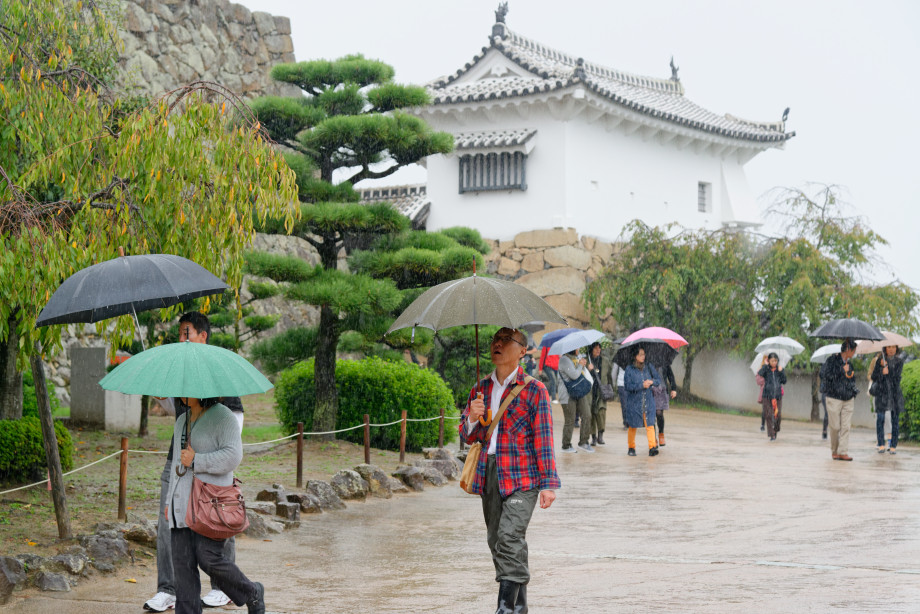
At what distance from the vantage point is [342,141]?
13859 mm

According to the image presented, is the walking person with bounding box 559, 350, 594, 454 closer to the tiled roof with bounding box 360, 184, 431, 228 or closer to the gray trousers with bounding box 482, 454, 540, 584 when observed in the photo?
the gray trousers with bounding box 482, 454, 540, 584

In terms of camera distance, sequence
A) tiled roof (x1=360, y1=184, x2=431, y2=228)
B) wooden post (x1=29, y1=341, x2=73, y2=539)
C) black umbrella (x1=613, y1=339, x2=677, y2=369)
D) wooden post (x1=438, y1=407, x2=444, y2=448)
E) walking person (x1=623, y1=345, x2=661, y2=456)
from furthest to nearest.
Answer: tiled roof (x1=360, y1=184, x2=431, y2=228)
black umbrella (x1=613, y1=339, x2=677, y2=369)
walking person (x1=623, y1=345, x2=661, y2=456)
wooden post (x1=438, y1=407, x2=444, y2=448)
wooden post (x1=29, y1=341, x2=73, y2=539)

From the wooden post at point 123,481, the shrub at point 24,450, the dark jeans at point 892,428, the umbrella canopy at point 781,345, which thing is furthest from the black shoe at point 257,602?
the umbrella canopy at point 781,345

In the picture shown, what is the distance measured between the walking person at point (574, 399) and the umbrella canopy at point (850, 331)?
3.70 meters

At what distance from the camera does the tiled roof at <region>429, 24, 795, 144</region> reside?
26.0 metres

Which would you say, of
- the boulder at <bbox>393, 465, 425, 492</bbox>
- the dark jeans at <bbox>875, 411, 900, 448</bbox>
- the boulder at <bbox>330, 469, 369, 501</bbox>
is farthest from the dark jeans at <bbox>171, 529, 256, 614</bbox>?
the dark jeans at <bbox>875, 411, 900, 448</bbox>

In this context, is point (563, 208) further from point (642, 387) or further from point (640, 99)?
point (642, 387)

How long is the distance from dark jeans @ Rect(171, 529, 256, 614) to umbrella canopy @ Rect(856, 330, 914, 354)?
1358 cm

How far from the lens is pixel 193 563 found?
535cm

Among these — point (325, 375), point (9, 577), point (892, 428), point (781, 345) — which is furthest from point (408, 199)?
point (9, 577)

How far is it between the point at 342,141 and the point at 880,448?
1074 centimetres

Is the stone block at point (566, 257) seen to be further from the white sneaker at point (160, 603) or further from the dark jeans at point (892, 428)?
the white sneaker at point (160, 603)

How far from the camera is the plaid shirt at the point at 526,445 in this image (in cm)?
586

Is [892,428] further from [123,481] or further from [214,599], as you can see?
[214,599]
